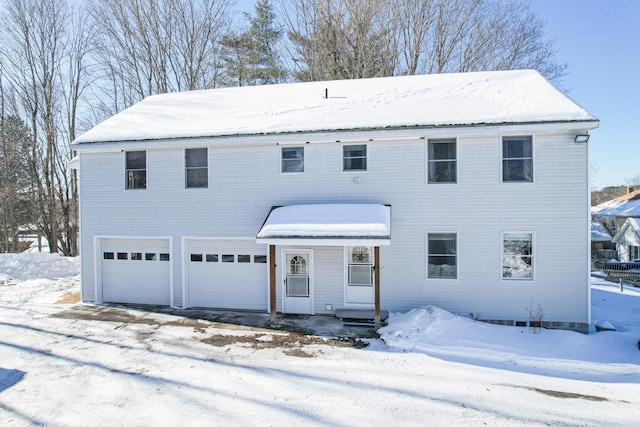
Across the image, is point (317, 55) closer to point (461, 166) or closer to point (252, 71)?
point (252, 71)

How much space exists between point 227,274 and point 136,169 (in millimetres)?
4501

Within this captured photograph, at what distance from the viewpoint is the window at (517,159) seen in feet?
31.1

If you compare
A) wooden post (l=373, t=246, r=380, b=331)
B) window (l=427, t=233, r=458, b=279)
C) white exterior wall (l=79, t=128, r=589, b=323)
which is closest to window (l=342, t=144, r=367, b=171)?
white exterior wall (l=79, t=128, r=589, b=323)

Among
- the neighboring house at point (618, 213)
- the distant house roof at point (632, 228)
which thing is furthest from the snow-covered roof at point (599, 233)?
the distant house roof at point (632, 228)

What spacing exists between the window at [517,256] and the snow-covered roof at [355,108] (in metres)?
3.04

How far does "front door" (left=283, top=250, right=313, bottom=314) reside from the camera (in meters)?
10.5

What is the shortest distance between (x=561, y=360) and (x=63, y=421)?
8.84 meters

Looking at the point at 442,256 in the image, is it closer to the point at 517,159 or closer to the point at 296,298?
the point at 517,159

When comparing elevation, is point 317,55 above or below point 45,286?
above

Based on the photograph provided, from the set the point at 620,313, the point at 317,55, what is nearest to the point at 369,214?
the point at 620,313

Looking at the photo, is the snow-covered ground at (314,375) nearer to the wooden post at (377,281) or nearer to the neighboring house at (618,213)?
the wooden post at (377,281)

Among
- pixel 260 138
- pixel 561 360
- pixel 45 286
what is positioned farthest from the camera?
pixel 45 286

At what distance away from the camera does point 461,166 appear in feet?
31.8

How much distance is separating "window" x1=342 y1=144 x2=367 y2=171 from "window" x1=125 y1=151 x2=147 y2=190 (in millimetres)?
6404
